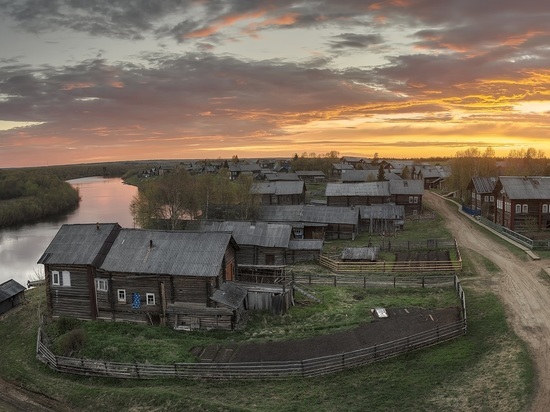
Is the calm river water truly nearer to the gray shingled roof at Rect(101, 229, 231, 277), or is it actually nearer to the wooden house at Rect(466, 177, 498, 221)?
the gray shingled roof at Rect(101, 229, 231, 277)

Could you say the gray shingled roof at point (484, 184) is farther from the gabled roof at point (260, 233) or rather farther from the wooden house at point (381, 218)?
the gabled roof at point (260, 233)

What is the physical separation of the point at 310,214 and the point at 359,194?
16445mm

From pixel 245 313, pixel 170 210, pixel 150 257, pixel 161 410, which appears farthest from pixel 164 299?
pixel 170 210

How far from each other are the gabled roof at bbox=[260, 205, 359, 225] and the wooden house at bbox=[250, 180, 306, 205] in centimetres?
2171

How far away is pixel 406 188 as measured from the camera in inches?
3103

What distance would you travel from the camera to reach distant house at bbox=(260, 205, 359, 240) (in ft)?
204

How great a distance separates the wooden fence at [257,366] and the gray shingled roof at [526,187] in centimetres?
3790

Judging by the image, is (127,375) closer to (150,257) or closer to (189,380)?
(189,380)

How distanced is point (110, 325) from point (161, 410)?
1256 centimetres

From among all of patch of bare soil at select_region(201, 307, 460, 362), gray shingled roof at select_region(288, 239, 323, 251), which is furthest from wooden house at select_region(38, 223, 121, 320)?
gray shingled roof at select_region(288, 239, 323, 251)

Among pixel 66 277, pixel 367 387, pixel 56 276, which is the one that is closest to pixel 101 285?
pixel 66 277

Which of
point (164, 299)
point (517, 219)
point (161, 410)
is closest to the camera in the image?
point (161, 410)

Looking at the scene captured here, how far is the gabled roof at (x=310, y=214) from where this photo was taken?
2461 inches

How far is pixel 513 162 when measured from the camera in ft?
418
